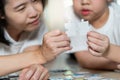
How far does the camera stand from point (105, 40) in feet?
2.14

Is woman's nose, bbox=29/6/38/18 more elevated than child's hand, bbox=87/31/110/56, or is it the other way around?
woman's nose, bbox=29/6/38/18

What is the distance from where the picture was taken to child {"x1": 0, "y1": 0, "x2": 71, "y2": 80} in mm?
678

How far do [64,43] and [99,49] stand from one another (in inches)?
3.7

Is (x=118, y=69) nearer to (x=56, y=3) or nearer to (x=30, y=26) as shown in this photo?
(x=30, y=26)

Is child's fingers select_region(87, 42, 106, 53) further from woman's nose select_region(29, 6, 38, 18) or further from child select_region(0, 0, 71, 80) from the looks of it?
woman's nose select_region(29, 6, 38, 18)

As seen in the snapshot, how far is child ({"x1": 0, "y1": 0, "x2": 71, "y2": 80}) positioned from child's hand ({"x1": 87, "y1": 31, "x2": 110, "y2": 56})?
7cm

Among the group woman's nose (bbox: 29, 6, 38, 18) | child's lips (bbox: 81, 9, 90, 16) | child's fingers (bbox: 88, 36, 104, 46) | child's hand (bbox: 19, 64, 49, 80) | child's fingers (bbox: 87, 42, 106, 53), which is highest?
woman's nose (bbox: 29, 6, 38, 18)

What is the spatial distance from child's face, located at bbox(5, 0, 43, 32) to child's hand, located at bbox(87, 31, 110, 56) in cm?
24

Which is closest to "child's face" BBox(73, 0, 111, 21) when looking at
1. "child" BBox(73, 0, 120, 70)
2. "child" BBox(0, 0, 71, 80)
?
"child" BBox(73, 0, 120, 70)

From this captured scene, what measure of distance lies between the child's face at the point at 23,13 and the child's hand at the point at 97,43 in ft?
0.80

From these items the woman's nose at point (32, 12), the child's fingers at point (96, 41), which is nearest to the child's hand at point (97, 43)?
the child's fingers at point (96, 41)

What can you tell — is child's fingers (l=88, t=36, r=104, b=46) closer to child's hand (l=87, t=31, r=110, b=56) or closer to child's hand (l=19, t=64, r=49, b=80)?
child's hand (l=87, t=31, r=110, b=56)

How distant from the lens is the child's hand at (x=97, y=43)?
2.10ft

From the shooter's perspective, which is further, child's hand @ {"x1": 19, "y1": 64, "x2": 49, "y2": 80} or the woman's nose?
the woman's nose
